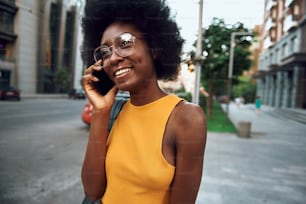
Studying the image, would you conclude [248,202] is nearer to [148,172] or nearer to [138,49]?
[148,172]

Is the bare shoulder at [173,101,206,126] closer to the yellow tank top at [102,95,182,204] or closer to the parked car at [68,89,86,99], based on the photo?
the yellow tank top at [102,95,182,204]

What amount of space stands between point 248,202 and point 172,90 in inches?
16.1

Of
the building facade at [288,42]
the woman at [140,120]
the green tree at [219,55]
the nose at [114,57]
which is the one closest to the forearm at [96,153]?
the woman at [140,120]

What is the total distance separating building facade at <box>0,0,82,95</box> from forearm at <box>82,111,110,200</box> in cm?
→ 16

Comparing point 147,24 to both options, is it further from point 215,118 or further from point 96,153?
point 215,118

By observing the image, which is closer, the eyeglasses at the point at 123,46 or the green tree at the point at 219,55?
the eyeglasses at the point at 123,46

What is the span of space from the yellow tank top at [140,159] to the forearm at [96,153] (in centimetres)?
2

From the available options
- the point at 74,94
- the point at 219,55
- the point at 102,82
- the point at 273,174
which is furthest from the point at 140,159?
the point at 273,174

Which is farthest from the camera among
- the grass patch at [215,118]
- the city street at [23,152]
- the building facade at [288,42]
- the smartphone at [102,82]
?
the grass patch at [215,118]

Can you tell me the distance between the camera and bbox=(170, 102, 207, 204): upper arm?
1.38ft

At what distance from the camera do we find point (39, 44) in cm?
55

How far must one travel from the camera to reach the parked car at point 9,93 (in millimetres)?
523

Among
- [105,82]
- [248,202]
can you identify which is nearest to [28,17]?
[105,82]

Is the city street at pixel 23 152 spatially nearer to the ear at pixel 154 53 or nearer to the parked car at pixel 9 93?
the parked car at pixel 9 93
